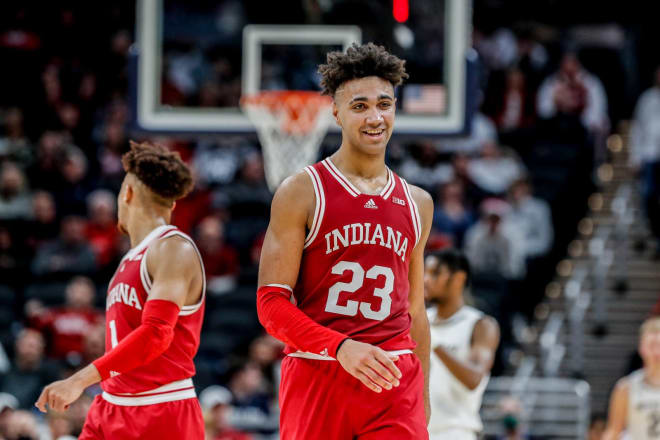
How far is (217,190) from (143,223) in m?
7.61

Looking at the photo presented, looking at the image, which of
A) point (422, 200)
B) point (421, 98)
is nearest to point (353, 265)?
point (422, 200)

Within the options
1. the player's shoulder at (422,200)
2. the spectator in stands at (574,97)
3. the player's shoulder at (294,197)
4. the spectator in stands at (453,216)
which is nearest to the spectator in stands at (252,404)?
the spectator in stands at (453,216)

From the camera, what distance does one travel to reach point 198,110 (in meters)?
9.59

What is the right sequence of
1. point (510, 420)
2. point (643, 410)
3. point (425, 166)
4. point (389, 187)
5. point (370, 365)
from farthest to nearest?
point (425, 166)
point (510, 420)
point (643, 410)
point (389, 187)
point (370, 365)

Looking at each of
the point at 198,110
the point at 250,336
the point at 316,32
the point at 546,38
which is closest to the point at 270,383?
the point at 250,336

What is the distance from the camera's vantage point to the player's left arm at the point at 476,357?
5.73 m

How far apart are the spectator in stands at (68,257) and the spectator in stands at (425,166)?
3736mm

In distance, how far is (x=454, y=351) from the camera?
19.7ft

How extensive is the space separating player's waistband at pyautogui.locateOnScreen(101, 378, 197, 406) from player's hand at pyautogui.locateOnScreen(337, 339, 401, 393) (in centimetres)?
118

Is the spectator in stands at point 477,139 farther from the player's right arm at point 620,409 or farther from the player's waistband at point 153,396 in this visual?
the player's waistband at point 153,396

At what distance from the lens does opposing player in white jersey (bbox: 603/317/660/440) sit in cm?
704

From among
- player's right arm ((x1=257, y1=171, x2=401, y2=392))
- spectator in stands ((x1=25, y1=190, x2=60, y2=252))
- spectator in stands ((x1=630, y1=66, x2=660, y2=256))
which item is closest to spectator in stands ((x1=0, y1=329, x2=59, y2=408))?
spectator in stands ((x1=25, y1=190, x2=60, y2=252))

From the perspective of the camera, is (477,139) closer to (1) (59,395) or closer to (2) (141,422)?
(2) (141,422)

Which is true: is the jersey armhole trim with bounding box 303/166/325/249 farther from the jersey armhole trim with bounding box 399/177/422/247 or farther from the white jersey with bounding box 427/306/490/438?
the white jersey with bounding box 427/306/490/438
